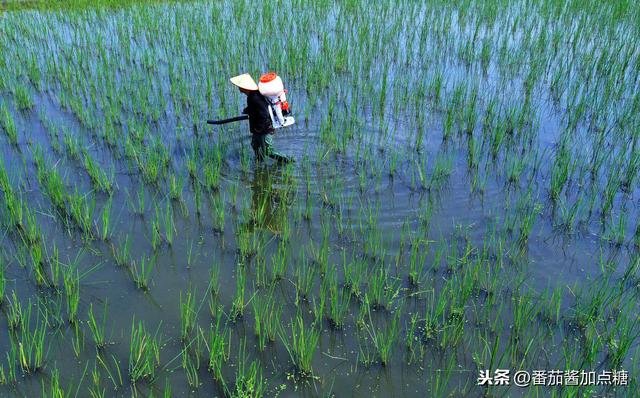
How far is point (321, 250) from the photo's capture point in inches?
124

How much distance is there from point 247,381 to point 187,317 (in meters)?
0.51

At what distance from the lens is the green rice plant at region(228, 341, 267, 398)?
2.09 meters

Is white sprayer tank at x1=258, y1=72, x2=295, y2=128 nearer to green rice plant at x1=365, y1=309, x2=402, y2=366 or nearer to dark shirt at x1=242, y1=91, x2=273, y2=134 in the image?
dark shirt at x1=242, y1=91, x2=273, y2=134

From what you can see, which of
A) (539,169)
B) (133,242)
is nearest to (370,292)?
(133,242)

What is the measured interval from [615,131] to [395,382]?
11.8 ft

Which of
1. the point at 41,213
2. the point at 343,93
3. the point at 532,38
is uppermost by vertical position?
the point at 532,38

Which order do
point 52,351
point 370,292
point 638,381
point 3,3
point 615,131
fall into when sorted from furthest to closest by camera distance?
point 3,3 < point 615,131 < point 370,292 < point 52,351 < point 638,381

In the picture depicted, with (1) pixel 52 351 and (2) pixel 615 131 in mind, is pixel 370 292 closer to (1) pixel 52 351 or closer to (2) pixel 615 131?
(1) pixel 52 351

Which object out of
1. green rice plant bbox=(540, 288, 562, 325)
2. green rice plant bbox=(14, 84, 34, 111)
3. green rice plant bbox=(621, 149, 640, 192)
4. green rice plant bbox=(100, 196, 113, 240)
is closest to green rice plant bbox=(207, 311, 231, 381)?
green rice plant bbox=(100, 196, 113, 240)

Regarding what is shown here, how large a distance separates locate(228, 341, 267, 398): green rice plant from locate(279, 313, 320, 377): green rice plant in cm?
17

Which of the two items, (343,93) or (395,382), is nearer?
(395,382)

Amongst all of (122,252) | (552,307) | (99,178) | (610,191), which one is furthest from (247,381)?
(610,191)

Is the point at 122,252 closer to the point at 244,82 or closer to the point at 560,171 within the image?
the point at 244,82

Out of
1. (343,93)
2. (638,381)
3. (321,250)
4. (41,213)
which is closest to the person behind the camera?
(638,381)
